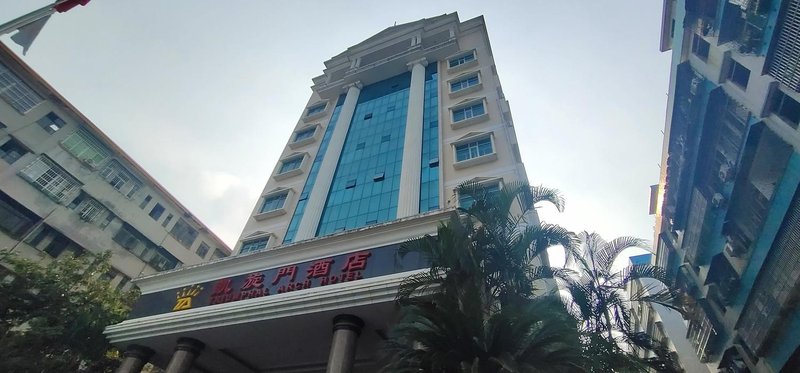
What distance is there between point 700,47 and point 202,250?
34324 mm

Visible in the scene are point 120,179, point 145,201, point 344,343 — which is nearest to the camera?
point 344,343

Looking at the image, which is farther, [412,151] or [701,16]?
[412,151]

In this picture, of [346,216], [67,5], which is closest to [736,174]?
[346,216]

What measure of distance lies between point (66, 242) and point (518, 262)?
27271mm

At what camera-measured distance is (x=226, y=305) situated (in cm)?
1157

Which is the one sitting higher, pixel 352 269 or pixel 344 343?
pixel 352 269

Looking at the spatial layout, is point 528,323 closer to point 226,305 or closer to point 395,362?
point 395,362

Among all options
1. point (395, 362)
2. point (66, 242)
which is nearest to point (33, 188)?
point (66, 242)

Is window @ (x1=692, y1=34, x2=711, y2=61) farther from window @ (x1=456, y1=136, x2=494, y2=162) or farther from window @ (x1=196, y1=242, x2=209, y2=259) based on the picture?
window @ (x1=196, y1=242, x2=209, y2=259)

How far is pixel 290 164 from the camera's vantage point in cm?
2138

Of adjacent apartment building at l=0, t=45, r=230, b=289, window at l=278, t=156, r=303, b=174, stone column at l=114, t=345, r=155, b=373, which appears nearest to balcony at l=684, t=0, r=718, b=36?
window at l=278, t=156, r=303, b=174

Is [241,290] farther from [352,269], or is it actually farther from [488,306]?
[488,306]

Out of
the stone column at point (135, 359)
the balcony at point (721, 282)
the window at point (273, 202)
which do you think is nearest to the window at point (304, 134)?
the window at point (273, 202)

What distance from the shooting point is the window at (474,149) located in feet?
53.7
